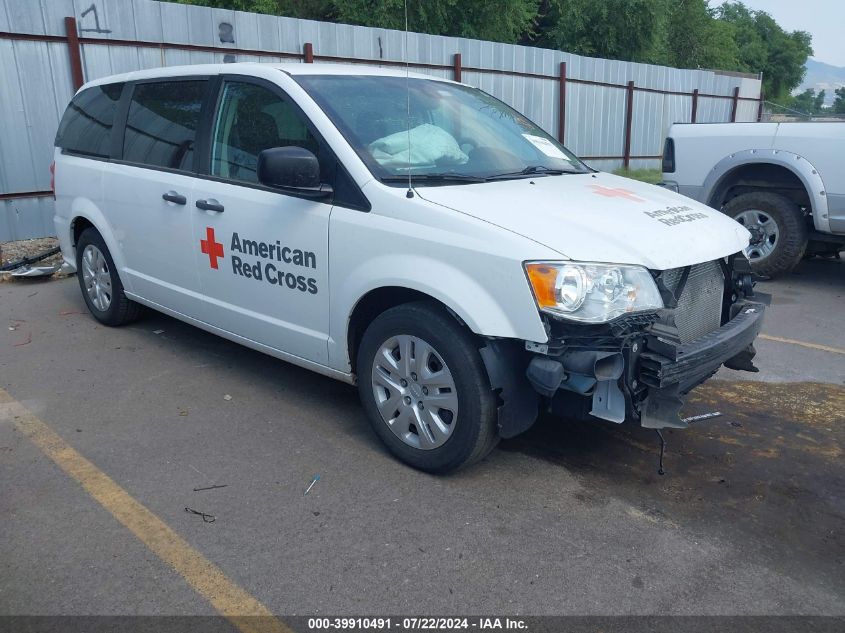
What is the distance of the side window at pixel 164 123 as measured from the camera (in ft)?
15.5

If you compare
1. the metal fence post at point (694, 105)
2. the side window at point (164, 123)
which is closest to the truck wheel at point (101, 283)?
the side window at point (164, 123)

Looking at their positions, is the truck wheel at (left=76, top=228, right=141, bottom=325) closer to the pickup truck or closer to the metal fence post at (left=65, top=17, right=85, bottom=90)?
the metal fence post at (left=65, top=17, right=85, bottom=90)

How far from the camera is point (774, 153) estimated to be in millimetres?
7469

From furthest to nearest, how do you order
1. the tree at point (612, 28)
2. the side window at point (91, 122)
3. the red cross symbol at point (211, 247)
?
the tree at point (612, 28), the side window at point (91, 122), the red cross symbol at point (211, 247)

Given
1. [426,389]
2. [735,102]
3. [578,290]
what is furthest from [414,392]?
[735,102]

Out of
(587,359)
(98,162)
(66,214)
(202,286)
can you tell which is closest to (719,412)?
(587,359)

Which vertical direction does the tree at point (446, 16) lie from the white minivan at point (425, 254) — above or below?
above

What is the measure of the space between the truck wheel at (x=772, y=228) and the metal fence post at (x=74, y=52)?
289 inches

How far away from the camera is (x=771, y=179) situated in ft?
25.3

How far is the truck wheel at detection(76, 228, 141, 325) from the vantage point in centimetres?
569

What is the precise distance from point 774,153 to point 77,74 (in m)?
7.63

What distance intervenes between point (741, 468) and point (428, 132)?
93.4 inches

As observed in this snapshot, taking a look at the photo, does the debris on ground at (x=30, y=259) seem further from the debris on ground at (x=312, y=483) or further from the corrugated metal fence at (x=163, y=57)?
the debris on ground at (x=312, y=483)

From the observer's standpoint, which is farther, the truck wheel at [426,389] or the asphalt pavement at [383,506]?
the truck wheel at [426,389]
